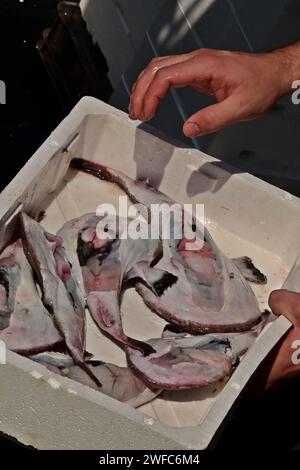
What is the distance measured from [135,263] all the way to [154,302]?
0.46ft

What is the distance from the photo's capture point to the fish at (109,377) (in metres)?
2.65

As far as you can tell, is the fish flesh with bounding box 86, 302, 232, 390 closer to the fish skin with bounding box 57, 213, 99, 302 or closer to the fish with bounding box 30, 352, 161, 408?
the fish with bounding box 30, 352, 161, 408

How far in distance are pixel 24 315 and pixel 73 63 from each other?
7.27 feet

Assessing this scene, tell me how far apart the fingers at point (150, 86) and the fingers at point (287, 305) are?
0.69 m

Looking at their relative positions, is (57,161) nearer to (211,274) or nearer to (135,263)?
(135,263)

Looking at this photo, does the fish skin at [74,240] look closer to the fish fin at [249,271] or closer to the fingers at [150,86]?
the fingers at [150,86]

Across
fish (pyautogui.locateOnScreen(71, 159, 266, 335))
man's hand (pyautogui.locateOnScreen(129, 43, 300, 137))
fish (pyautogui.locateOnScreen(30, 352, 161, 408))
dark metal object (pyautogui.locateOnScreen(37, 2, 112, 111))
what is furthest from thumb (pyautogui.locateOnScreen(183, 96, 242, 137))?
dark metal object (pyautogui.locateOnScreen(37, 2, 112, 111))

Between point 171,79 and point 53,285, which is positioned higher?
point 171,79

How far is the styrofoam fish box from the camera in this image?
248 cm

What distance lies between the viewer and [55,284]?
282 cm

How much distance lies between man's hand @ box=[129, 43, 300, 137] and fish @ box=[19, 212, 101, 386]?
49 centimetres

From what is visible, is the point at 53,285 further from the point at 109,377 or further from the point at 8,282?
the point at 109,377

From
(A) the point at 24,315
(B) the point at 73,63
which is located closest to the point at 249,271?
(A) the point at 24,315
